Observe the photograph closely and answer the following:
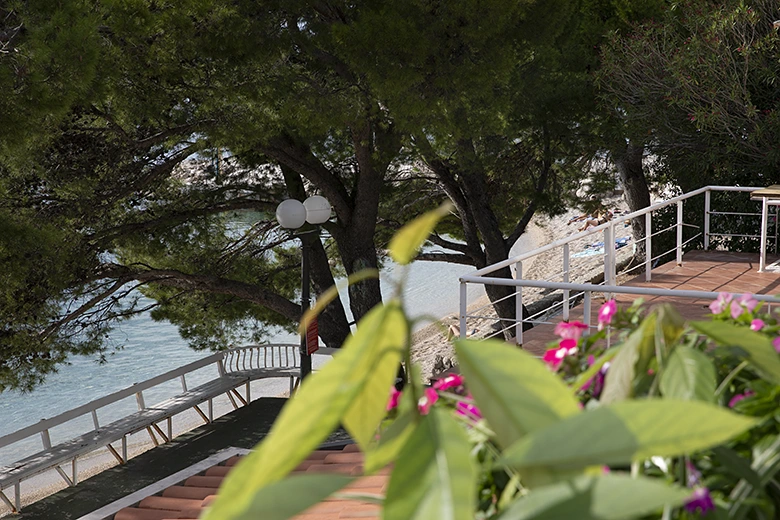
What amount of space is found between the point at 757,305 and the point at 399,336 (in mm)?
1113

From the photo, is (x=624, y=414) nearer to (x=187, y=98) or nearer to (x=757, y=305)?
(x=757, y=305)

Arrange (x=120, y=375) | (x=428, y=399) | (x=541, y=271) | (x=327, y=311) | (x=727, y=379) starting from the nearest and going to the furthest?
(x=727, y=379) → (x=428, y=399) → (x=327, y=311) → (x=120, y=375) → (x=541, y=271)

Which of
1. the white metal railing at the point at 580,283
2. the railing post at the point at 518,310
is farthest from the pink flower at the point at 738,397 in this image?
the railing post at the point at 518,310

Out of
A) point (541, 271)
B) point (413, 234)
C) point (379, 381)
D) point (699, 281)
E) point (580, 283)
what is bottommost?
point (541, 271)

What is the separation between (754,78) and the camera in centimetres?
973

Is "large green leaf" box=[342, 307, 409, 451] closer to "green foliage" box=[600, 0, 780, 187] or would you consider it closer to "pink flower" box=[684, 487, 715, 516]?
"pink flower" box=[684, 487, 715, 516]

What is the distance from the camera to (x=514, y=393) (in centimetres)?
71

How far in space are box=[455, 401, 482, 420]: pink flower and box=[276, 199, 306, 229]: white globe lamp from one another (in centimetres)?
588

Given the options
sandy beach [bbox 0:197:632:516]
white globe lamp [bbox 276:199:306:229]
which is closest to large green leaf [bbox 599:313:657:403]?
sandy beach [bbox 0:197:632:516]

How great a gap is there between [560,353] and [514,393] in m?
0.71

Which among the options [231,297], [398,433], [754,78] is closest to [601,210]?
[754,78]

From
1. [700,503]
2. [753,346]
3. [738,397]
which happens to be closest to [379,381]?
[700,503]

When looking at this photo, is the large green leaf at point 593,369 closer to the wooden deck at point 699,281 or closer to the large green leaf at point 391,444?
the large green leaf at point 391,444

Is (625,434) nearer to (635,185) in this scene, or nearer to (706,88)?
(706,88)
